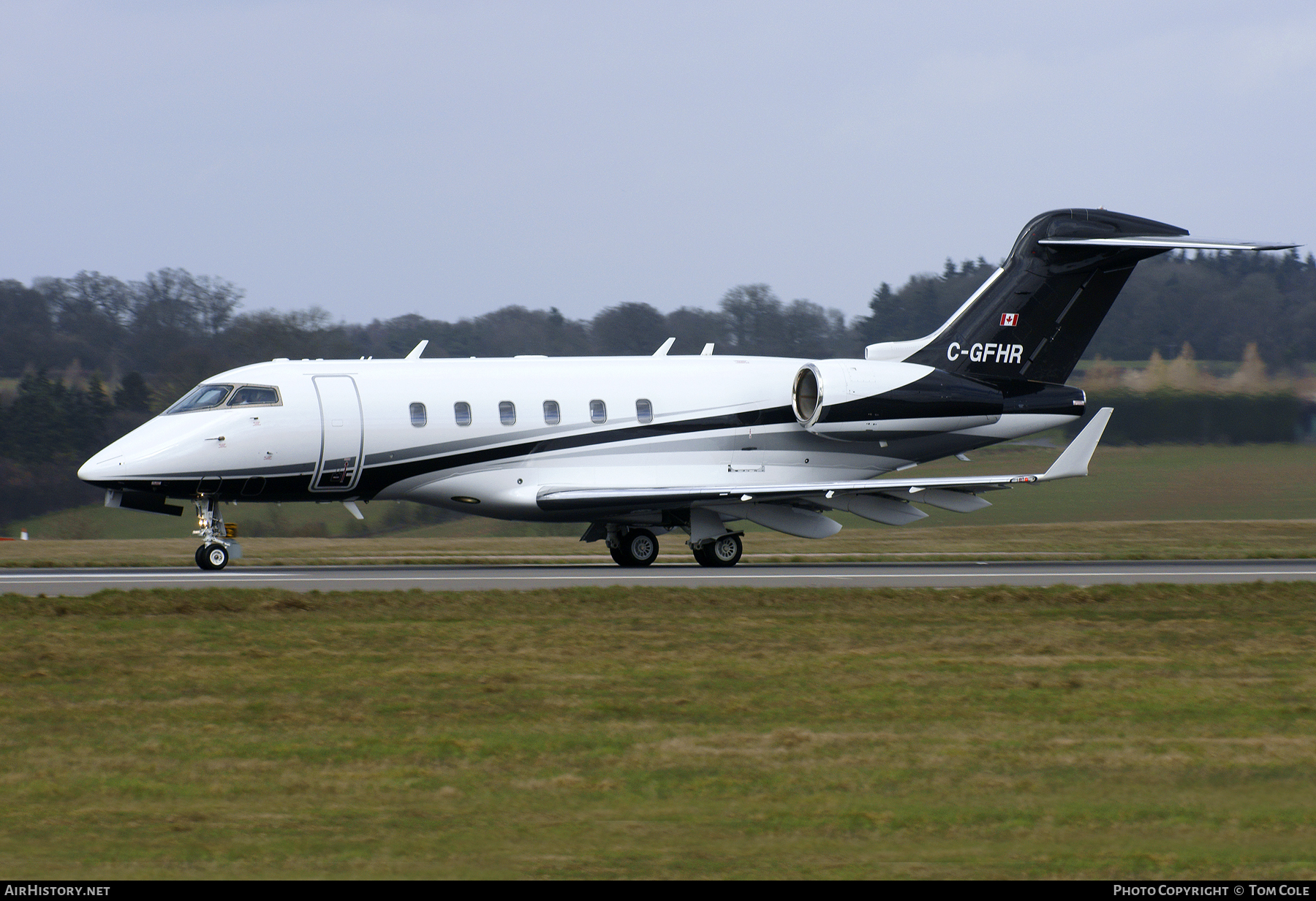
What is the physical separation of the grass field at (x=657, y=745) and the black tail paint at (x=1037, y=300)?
10.8 metres

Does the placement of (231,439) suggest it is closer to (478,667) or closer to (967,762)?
(478,667)

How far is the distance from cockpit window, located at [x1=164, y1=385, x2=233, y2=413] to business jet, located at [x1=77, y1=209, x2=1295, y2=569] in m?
0.03

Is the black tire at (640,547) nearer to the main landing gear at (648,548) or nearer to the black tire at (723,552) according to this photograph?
the main landing gear at (648,548)

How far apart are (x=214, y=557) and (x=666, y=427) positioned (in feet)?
24.3

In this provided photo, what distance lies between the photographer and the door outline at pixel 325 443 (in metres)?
22.0

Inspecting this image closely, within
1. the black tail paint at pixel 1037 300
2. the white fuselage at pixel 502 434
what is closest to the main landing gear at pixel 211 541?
the white fuselage at pixel 502 434

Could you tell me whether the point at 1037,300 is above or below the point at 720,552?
above

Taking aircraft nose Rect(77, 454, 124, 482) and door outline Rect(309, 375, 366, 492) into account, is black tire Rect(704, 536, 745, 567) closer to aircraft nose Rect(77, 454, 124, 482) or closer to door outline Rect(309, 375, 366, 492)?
door outline Rect(309, 375, 366, 492)

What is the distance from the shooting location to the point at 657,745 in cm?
902

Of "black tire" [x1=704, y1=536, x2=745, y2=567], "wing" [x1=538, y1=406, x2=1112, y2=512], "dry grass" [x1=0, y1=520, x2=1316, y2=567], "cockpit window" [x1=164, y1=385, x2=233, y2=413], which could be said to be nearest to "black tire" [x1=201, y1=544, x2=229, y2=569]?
"cockpit window" [x1=164, y1=385, x2=233, y2=413]

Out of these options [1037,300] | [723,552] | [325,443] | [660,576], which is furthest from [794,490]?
[325,443]

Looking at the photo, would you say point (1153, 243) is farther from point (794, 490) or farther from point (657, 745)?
point (657, 745)

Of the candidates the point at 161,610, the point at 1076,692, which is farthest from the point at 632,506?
the point at 1076,692

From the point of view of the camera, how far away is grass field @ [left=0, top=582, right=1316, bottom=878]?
6727 mm
